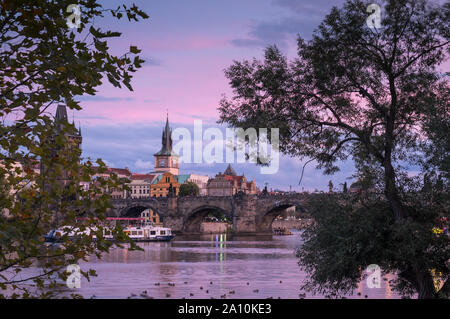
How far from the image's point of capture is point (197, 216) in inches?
4456

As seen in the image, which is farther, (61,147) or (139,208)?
(139,208)

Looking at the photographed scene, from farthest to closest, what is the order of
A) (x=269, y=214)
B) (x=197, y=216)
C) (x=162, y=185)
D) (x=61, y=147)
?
(x=162, y=185), (x=197, y=216), (x=269, y=214), (x=61, y=147)

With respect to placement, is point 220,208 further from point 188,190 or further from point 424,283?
point 424,283

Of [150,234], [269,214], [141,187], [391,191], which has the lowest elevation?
[150,234]

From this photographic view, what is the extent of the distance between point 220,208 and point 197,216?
7.27 metres

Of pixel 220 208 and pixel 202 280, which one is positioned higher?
pixel 220 208

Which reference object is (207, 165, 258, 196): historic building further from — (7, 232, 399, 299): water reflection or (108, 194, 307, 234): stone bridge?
(7, 232, 399, 299): water reflection

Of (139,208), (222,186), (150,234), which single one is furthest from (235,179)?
(150,234)

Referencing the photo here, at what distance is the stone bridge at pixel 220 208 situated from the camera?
339ft

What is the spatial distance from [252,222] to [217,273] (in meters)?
67.4

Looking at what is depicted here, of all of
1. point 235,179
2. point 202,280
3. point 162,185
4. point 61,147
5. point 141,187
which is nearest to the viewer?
point 61,147

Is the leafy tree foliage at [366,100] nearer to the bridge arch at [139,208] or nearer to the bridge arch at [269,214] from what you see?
the bridge arch at [269,214]
